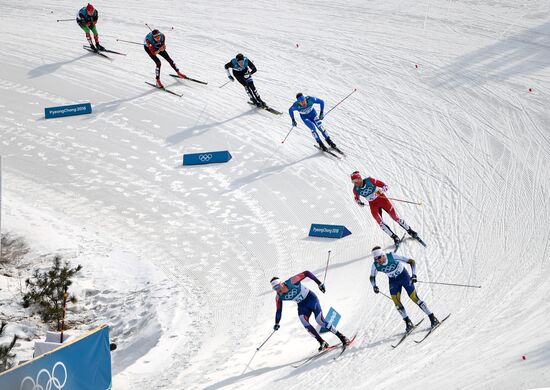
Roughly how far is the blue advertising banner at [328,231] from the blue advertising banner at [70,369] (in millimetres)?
5083

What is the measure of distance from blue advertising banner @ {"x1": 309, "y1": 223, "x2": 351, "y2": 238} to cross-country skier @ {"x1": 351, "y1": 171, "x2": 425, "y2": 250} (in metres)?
1.01

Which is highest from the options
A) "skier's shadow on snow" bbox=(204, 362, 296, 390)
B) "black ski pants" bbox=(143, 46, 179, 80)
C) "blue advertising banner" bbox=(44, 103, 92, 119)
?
"black ski pants" bbox=(143, 46, 179, 80)

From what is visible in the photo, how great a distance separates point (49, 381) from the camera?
9.03 metres

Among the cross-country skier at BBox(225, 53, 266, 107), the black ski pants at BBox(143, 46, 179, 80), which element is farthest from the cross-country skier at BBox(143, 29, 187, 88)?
the cross-country skier at BBox(225, 53, 266, 107)

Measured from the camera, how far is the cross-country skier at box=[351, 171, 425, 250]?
41.3ft

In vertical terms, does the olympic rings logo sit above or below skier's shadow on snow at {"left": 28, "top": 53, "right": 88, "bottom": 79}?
below

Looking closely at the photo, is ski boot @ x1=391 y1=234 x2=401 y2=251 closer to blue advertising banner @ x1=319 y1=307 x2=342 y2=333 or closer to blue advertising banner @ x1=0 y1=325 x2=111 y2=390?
blue advertising banner @ x1=319 y1=307 x2=342 y2=333

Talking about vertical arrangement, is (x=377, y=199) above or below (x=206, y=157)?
above

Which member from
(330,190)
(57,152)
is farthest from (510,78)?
(57,152)

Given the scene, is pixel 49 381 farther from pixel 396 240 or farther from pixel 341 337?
pixel 396 240

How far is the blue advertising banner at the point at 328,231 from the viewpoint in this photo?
45.0ft

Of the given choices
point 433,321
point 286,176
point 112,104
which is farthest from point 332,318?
point 112,104

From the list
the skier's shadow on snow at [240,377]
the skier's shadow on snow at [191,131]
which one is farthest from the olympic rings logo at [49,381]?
the skier's shadow on snow at [191,131]

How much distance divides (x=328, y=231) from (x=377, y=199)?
1.43 metres
